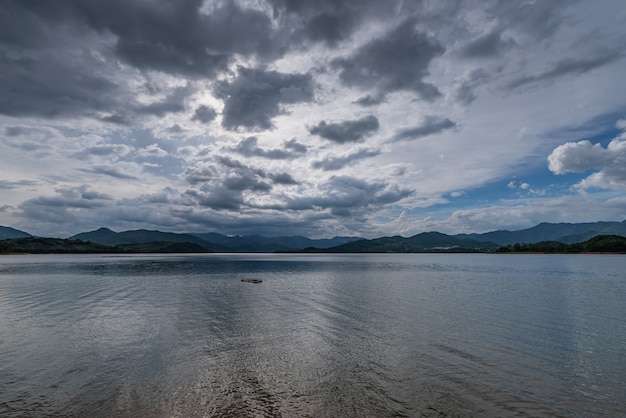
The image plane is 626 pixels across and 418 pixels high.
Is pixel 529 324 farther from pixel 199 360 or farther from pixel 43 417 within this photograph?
pixel 43 417

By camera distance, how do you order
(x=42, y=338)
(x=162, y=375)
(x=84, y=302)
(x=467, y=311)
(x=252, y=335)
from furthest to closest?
(x=84, y=302)
(x=467, y=311)
(x=252, y=335)
(x=42, y=338)
(x=162, y=375)

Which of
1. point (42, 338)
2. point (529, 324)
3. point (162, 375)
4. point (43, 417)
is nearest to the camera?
point (43, 417)

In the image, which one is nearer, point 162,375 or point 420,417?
point 420,417

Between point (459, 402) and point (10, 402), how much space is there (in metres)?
26.8

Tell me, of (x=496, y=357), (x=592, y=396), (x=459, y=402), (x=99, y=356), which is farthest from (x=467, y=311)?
(x=99, y=356)

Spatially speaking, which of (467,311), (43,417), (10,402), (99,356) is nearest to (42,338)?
(99,356)

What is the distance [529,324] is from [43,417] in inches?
1830

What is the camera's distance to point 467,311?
49.5 meters

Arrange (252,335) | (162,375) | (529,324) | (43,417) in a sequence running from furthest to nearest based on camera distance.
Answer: (529,324) → (252,335) → (162,375) → (43,417)

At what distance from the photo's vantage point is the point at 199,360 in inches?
1128

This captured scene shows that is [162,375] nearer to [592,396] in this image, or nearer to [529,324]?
[592,396]

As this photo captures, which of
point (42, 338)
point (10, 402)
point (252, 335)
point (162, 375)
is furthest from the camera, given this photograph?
point (252, 335)

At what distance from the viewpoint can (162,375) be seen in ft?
82.0

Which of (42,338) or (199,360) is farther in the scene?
(42,338)
